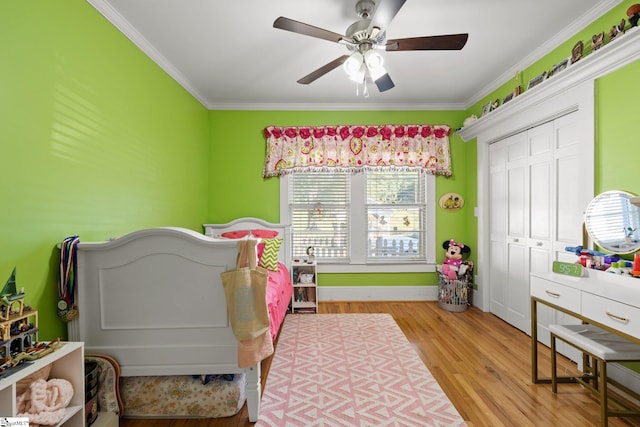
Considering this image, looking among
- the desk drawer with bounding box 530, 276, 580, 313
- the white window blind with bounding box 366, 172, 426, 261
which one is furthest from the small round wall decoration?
the desk drawer with bounding box 530, 276, 580, 313

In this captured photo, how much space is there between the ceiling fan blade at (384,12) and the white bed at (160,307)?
1538 mm

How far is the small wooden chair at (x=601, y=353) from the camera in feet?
5.47

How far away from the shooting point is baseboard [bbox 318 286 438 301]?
4.24 meters

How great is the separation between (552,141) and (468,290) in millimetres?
2058

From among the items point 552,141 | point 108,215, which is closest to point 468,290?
point 552,141

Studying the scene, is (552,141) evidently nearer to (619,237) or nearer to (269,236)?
(619,237)

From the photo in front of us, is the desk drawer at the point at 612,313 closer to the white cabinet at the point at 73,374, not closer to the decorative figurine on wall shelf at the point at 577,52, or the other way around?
the decorative figurine on wall shelf at the point at 577,52

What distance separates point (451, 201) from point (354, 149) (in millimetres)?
1519

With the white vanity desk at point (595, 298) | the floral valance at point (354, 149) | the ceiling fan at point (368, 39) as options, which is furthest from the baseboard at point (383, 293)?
the ceiling fan at point (368, 39)

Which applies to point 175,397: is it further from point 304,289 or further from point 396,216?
point 396,216

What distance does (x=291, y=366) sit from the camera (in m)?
2.48

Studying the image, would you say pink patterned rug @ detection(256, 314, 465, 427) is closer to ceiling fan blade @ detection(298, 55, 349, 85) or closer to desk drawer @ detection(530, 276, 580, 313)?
desk drawer @ detection(530, 276, 580, 313)

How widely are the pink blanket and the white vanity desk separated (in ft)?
8.82

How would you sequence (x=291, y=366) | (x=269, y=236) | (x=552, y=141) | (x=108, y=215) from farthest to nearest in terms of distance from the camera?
(x=269, y=236) → (x=552, y=141) → (x=291, y=366) → (x=108, y=215)
